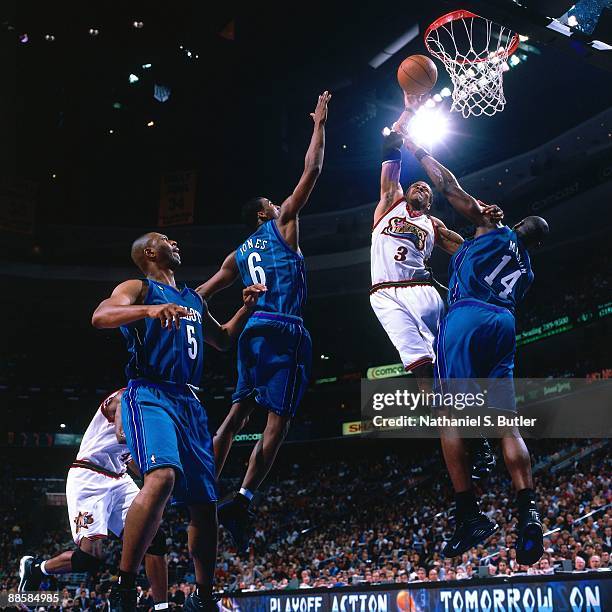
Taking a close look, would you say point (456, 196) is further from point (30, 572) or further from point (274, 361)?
point (30, 572)

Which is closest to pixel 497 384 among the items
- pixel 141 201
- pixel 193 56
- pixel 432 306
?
pixel 432 306

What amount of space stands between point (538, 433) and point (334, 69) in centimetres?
1062

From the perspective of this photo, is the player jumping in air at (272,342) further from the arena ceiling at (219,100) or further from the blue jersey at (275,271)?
the arena ceiling at (219,100)

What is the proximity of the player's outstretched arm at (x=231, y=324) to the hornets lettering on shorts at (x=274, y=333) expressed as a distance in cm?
43

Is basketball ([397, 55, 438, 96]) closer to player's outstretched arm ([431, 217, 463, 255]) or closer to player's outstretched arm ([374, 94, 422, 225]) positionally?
player's outstretched arm ([374, 94, 422, 225])

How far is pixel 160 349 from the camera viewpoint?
5.57 m

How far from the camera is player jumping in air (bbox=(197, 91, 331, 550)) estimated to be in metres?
6.34

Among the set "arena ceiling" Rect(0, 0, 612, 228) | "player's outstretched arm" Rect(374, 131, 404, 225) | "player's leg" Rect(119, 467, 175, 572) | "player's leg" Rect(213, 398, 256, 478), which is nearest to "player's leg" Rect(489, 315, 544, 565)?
"player's outstretched arm" Rect(374, 131, 404, 225)

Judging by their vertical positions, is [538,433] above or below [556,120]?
below

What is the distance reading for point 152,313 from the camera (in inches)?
191

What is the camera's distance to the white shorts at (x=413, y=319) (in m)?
6.33

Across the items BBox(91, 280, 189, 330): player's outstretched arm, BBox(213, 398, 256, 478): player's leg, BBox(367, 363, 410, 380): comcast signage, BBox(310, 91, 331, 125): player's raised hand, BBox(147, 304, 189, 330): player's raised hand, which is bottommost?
BBox(213, 398, 256, 478): player's leg

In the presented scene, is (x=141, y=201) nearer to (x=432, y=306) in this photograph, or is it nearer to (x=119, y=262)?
(x=119, y=262)

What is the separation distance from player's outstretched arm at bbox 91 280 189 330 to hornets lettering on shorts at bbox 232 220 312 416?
131 centimetres
